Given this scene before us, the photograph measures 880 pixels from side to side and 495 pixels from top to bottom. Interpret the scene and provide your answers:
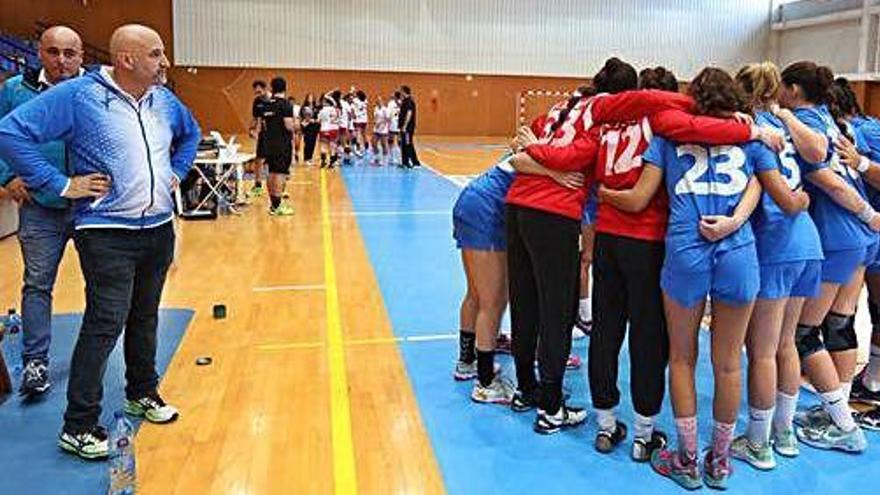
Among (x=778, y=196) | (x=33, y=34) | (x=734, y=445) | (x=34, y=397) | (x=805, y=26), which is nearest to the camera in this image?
(x=778, y=196)

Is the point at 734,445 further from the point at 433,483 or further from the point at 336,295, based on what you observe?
the point at 336,295

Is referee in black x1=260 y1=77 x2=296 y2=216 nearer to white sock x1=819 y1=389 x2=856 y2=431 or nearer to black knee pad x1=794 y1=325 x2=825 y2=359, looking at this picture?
black knee pad x1=794 y1=325 x2=825 y2=359

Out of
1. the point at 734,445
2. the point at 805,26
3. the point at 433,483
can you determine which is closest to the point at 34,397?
the point at 433,483

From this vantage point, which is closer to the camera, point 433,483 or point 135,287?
point 433,483

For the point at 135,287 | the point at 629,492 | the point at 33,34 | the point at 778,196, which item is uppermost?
the point at 33,34

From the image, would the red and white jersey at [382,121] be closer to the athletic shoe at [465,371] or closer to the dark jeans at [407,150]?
the dark jeans at [407,150]

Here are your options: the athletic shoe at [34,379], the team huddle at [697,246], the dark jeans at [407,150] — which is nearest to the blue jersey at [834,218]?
the team huddle at [697,246]

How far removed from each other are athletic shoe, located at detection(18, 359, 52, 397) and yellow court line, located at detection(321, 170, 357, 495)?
1457 mm

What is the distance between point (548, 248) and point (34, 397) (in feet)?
8.77

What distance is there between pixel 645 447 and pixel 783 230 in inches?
42.8

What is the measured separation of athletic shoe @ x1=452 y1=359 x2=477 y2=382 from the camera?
4.32m

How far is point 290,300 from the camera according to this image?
5980 millimetres

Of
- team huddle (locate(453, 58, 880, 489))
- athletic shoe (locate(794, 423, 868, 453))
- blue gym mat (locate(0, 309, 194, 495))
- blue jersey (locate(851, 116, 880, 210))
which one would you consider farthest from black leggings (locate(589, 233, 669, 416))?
blue gym mat (locate(0, 309, 194, 495))

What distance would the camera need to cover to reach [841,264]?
3449mm
